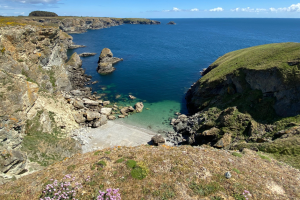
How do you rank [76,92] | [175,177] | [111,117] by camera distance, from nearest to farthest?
1. [175,177]
2. [111,117]
3. [76,92]

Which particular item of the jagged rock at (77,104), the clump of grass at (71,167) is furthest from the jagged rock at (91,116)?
the clump of grass at (71,167)

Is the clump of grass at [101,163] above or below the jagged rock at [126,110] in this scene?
above

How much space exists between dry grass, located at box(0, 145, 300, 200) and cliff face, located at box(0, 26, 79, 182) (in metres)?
7.99

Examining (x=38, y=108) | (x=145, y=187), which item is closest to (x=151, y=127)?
(x=38, y=108)

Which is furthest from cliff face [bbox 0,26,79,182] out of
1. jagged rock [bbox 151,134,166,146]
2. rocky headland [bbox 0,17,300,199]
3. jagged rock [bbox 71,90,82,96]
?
jagged rock [bbox 151,134,166,146]

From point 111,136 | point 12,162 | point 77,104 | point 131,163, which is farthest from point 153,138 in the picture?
point 12,162

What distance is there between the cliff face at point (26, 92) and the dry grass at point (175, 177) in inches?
315

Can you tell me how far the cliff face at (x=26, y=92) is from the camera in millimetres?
21658

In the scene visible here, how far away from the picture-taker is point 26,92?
2739cm

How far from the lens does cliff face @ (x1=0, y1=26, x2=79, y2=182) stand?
21.7 metres

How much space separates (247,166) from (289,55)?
2858cm

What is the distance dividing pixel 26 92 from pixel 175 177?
26.6 metres

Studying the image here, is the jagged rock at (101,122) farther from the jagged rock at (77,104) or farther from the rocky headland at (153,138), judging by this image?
the jagged rock at (77,104)

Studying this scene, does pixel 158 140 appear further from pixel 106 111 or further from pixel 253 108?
pixel 253 108
